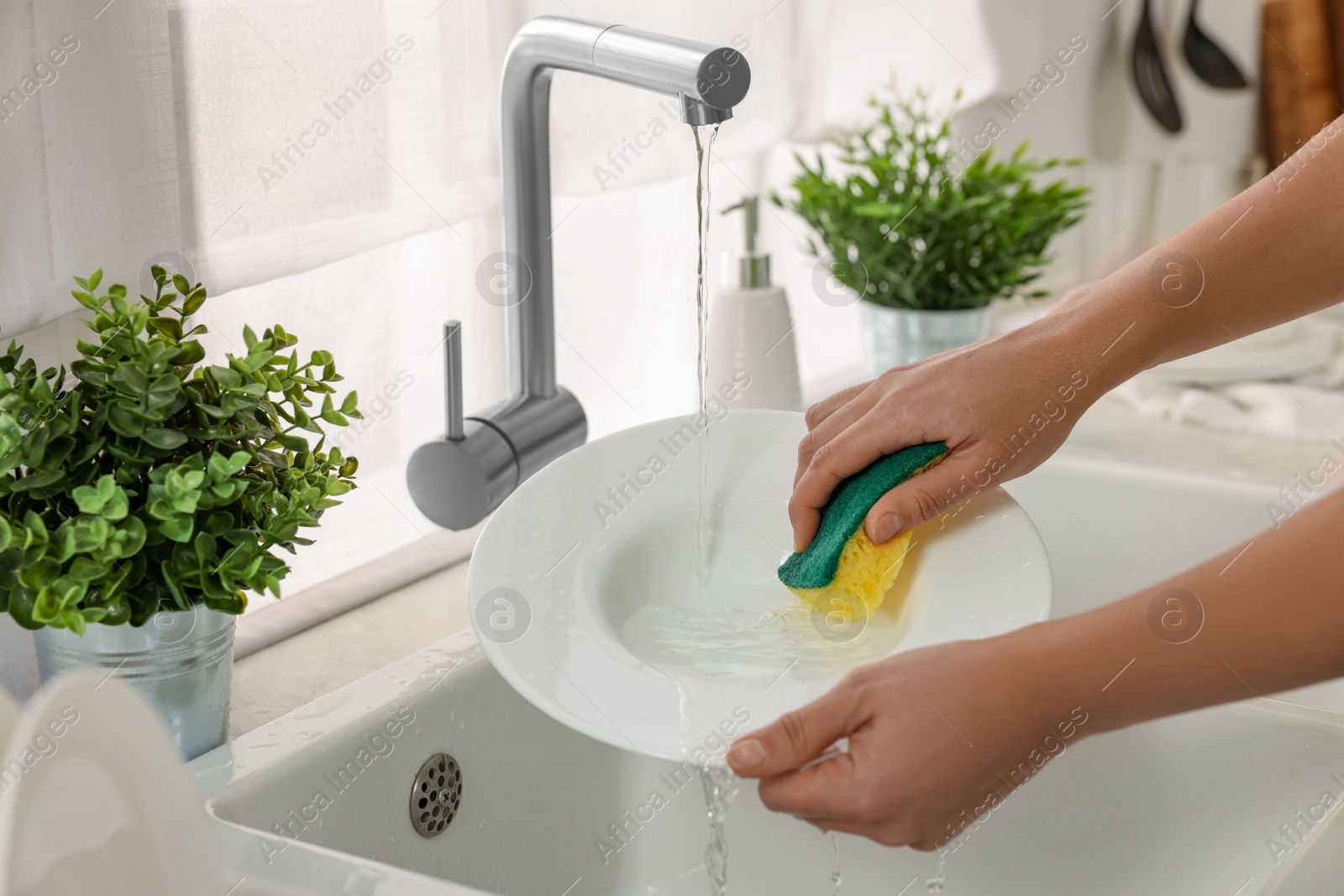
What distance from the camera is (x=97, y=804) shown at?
39 cm

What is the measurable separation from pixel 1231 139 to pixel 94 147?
1.91 meters

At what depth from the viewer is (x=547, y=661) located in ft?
1.75

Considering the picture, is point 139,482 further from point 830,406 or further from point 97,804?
point 830,406

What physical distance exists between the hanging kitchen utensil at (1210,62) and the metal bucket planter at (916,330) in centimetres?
103

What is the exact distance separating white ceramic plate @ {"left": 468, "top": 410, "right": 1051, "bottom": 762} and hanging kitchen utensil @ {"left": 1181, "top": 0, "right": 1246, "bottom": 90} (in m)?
1.52

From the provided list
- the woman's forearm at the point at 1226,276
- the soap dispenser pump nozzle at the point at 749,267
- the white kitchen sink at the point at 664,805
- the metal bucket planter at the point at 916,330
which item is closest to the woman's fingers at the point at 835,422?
the woman's forearm at the point at 1226,276

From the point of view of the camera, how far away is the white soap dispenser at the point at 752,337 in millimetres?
990

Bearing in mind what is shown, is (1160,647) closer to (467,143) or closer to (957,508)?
(957,508)

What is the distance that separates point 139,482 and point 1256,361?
3.51 ft

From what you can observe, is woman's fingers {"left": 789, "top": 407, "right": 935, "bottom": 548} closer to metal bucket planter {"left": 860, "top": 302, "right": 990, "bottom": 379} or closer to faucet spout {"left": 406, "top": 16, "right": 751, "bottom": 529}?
faucet spout {"left": 406, "top": 16, "right": 751, "bottom": 529}

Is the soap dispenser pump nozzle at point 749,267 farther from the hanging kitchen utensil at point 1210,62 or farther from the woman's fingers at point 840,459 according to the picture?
the hanging kitchen utensil at point 1210,62

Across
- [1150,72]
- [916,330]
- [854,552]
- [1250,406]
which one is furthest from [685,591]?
[1150,72]

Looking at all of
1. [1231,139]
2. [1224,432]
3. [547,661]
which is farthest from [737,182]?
[1231,139]

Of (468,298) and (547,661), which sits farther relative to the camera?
(468,298)
